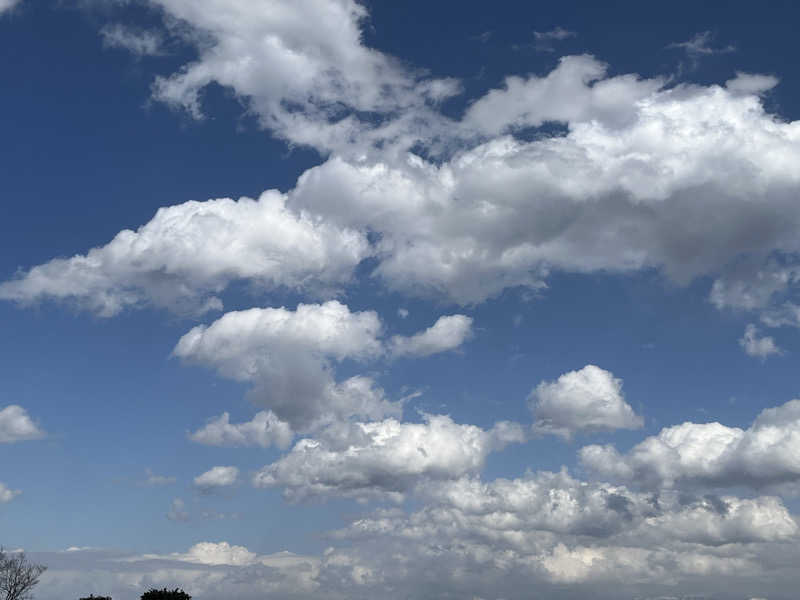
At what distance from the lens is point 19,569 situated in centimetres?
16425

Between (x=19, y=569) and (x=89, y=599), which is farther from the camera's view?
(x=19, y=569)

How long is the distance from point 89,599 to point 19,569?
2104cm

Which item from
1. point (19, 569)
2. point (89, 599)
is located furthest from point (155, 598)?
point (19, 569)

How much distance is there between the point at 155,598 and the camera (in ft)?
487

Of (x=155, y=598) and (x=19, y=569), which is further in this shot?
(x=19, y=569)

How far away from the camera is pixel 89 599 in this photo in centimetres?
15300

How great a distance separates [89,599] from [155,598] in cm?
1407

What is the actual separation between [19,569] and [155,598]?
34.7 meters

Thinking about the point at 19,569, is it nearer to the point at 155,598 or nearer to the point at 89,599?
the point at 89,599
